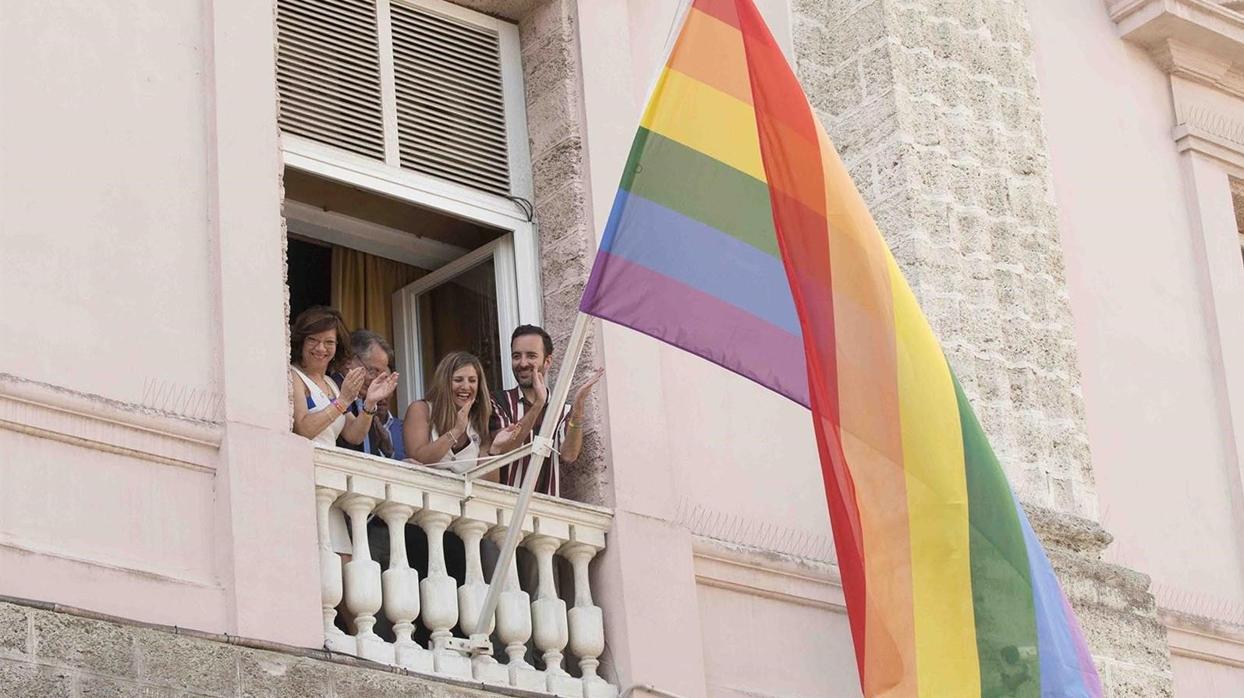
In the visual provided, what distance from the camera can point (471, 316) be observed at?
10.4 meters

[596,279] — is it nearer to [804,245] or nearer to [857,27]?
[804,245]

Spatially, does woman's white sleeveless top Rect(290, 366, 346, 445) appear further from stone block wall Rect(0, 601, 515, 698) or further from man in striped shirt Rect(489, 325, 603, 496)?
stone block wall Rect(0, 601, 515, 698)

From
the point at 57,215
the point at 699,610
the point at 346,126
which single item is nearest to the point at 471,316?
the point at 346,126

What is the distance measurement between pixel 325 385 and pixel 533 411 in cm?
72

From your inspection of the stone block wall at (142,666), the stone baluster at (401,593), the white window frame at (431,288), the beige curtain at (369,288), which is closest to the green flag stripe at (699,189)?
the stone baluster at (401,593)

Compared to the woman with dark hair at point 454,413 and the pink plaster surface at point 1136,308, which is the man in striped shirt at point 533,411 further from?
the pink plaster surface at point 1136,308

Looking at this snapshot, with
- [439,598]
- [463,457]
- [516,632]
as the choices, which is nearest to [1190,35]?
[463,457]

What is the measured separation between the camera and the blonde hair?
9391mm

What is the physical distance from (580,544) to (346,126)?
1.77 m

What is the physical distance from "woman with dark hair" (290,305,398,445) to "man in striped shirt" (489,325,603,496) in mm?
542

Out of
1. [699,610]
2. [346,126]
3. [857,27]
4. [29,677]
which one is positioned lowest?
[29,677]

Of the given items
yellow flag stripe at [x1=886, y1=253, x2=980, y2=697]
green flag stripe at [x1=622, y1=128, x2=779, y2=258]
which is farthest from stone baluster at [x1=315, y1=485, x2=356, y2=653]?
yellow flag stripe at [x1=886, y1=253, x2=980, y2=697]

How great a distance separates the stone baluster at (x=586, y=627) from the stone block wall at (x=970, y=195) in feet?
6.43

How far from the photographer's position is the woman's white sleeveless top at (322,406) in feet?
29.3
